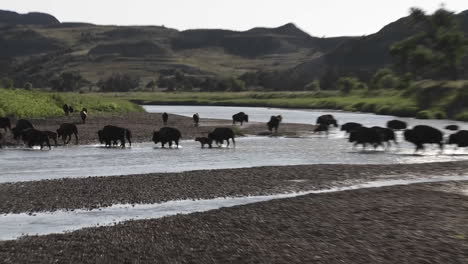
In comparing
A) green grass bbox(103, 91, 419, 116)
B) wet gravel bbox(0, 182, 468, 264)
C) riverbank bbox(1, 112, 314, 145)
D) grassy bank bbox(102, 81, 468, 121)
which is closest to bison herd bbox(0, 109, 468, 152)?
riverbank bbox(1, 112, 314, 145)

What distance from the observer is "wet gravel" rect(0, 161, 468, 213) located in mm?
19203

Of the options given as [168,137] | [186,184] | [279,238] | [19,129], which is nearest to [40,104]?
[19,129]

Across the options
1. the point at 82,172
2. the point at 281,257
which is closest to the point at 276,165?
the point at 82,172

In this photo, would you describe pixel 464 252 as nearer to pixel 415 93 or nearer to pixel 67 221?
pixel 67 221

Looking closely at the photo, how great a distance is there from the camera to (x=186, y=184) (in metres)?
22.5

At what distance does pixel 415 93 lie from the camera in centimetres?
9400

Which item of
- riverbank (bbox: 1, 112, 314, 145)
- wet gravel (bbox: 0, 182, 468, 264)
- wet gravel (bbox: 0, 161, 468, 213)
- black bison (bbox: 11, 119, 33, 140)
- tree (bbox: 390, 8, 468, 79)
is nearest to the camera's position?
wet gravel (bbox: 0, 182, 468, 264)

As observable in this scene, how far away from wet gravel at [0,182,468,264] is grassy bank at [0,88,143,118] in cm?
4070

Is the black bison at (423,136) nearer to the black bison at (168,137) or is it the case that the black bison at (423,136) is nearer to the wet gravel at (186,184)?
the wet gravel at (186,184)

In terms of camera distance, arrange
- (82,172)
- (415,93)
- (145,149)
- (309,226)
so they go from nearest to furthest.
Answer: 1. (309,226)
2. (82,172)
3. (145,149)
4. (415,93)

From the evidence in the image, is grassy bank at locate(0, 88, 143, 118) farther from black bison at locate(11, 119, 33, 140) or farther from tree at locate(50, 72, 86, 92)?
tree at locate(50, 72, 86, 92)

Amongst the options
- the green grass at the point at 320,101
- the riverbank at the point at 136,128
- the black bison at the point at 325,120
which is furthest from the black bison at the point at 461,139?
the green grass at the point at 320,101

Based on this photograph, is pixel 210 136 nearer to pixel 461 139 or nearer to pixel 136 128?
pixel 136 128

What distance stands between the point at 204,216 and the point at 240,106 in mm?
118554
